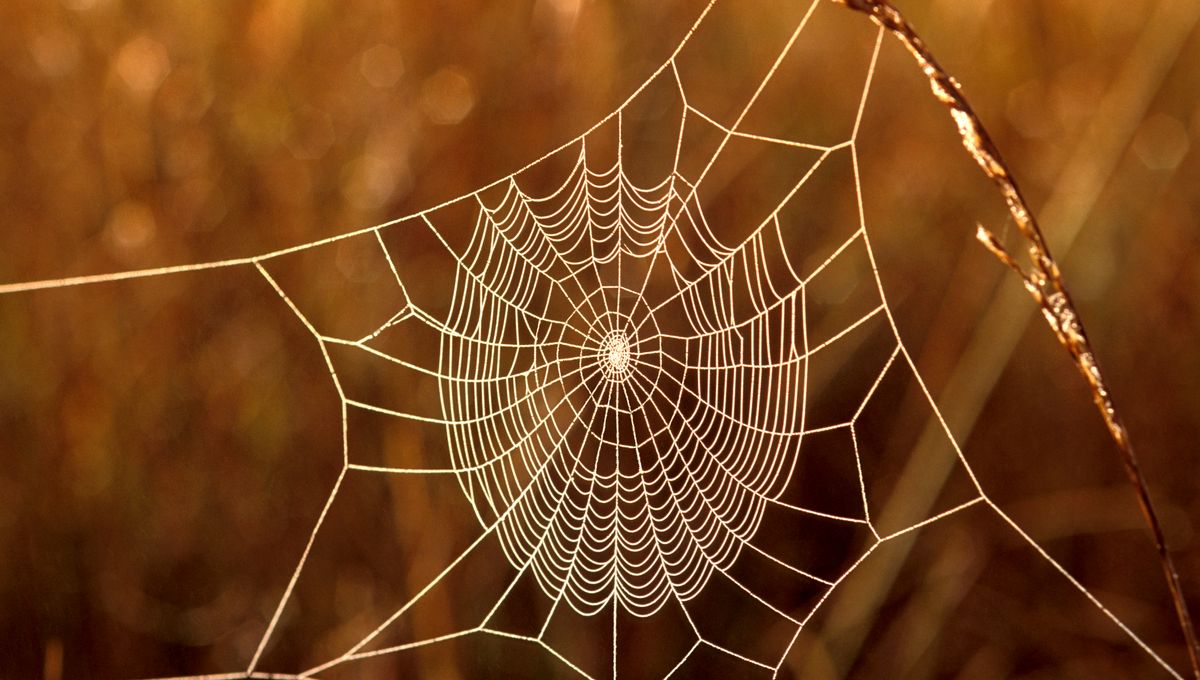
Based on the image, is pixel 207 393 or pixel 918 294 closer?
pixel 207 393

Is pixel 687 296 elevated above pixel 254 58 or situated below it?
below

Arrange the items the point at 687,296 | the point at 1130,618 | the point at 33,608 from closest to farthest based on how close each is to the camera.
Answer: the point at 33,608
the point at 1130,618
the point at 687,296

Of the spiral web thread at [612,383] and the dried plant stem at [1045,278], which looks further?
the spiral web thread at [612,383]

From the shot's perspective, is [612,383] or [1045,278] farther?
[612,383]

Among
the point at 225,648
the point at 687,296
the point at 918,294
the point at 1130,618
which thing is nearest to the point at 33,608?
the point at 225,648

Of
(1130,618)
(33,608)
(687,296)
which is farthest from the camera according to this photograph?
(687,296)

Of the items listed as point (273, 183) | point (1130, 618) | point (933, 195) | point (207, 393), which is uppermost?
point (273, 183)

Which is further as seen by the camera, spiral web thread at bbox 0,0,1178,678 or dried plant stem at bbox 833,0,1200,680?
spiral web thread at bbox 0,0,1178,678

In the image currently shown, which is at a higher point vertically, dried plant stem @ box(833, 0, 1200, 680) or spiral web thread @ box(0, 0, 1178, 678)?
dried plant stem @ box(833, 0, 1200, 680)

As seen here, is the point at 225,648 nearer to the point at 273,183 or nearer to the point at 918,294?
the point at 273,183

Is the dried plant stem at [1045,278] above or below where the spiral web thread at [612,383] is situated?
above

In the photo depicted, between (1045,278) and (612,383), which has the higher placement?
(1045,278)
